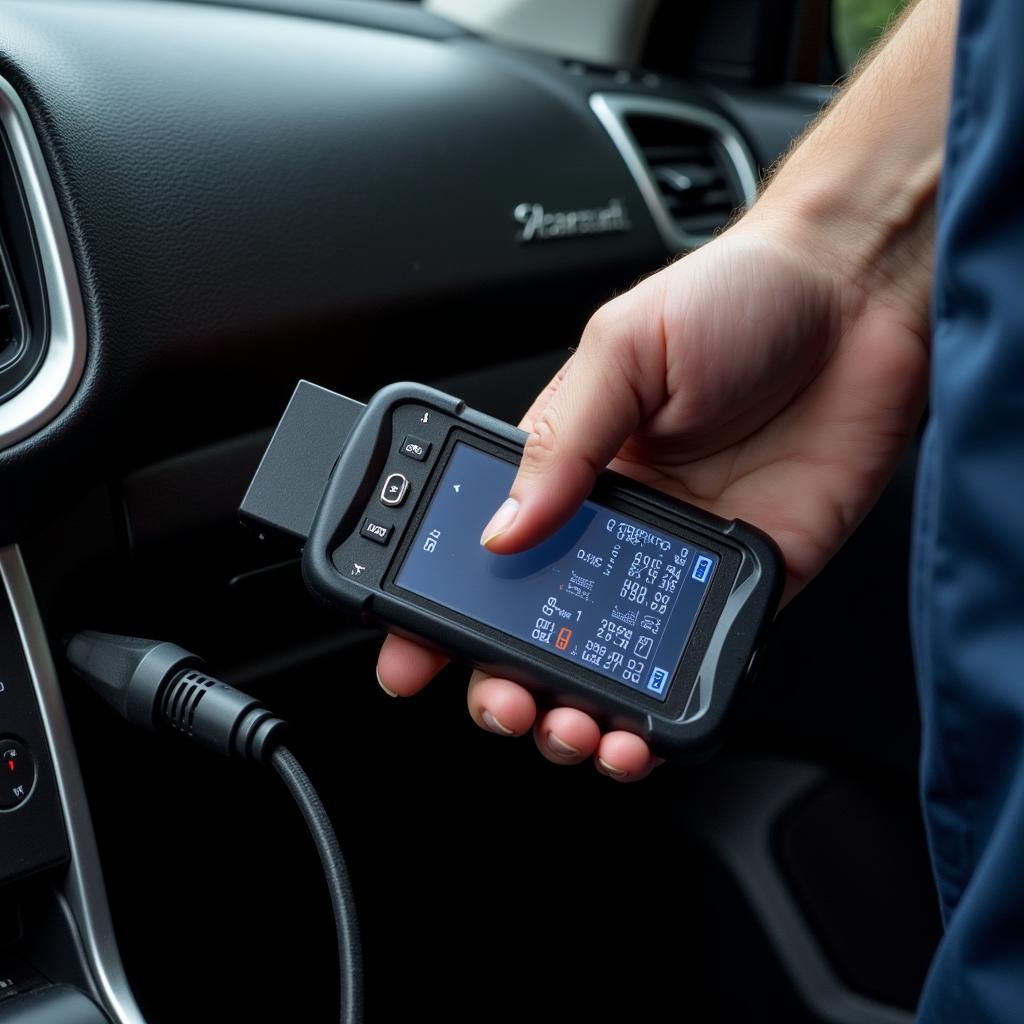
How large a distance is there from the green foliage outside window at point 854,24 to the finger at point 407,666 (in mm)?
1151

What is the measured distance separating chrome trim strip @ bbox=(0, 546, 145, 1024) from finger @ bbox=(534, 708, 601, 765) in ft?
0.96

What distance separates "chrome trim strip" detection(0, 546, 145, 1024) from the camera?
2.45 feet

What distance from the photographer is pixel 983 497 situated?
459 mm

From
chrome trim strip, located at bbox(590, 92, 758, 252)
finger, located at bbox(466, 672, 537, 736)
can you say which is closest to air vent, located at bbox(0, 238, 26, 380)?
finger, located at bbox(466, 672, 537, 736)

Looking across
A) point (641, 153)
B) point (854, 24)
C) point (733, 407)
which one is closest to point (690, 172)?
point (641, 153)

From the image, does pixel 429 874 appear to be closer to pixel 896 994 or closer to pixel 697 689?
pixel 896 994

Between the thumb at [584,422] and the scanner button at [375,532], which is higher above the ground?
the thumb at [584,422]

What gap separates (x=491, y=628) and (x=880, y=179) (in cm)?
43

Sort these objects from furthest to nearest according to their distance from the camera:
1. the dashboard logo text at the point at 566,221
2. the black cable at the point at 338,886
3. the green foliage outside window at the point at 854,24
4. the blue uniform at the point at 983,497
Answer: the green foliage outside window at the point at 854,24, the dashboard logo text at the point at 566,221, the black cable at the point at 338,886, the blue uniform at the point at 983,497

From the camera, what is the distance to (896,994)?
1.19 metres

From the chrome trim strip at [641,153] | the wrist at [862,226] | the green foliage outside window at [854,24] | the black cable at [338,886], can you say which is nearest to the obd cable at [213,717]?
the black cable at [338,886]

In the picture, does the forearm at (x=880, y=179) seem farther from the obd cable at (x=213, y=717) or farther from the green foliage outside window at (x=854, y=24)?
the green foliage outside window at (x=854, y=24)

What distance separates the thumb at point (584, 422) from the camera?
732 mm

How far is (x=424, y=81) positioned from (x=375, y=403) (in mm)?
438
